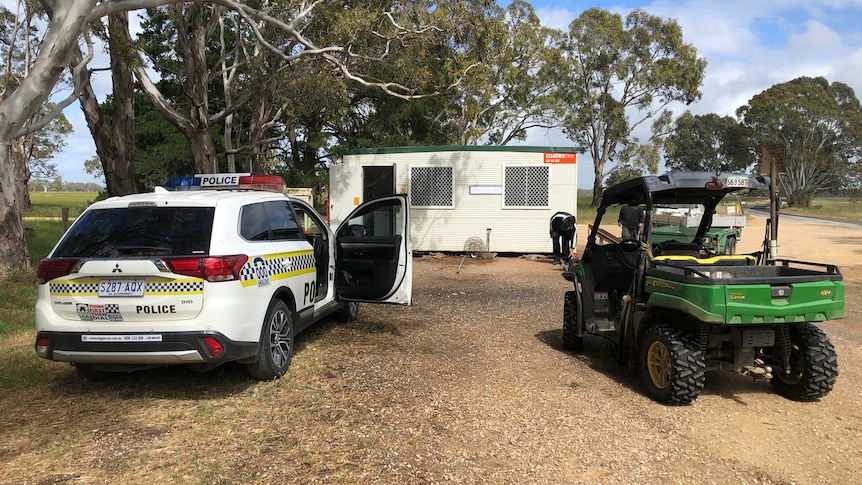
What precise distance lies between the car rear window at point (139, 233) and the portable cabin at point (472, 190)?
10.8 m

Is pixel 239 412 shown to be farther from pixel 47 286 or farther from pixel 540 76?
pixel 540 76

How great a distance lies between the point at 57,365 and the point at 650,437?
535 centimetres

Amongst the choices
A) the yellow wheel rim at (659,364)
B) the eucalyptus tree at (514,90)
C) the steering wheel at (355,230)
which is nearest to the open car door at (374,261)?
the steering wheel at (355,230)

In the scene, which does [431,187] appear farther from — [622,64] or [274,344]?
[622,64]

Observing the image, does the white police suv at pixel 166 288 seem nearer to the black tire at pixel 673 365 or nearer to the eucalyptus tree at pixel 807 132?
the black tire at pixel 673 365

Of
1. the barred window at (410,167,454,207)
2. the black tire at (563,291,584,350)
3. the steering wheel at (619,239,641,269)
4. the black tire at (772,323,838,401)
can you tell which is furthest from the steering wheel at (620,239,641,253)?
the barred window at (410,167,454,207)

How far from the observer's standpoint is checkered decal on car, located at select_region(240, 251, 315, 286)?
184 inches

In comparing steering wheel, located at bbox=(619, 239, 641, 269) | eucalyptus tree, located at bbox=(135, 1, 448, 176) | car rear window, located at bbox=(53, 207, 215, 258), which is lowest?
steering wheel, located at bbox=(619, 239, 641, 269)

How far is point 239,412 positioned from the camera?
4438 millimetres

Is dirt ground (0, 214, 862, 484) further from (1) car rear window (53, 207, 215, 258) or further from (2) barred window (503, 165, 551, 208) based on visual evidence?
(2) barred window (503, 165, 551, 208)

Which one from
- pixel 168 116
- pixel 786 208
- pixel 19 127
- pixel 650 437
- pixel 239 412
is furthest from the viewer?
pixel 786 208

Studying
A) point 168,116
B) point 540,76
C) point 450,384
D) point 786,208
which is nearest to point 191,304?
point 450,384

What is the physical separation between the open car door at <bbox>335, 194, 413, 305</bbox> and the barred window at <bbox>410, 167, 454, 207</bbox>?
27.4ft

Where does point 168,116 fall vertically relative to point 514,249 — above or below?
above
